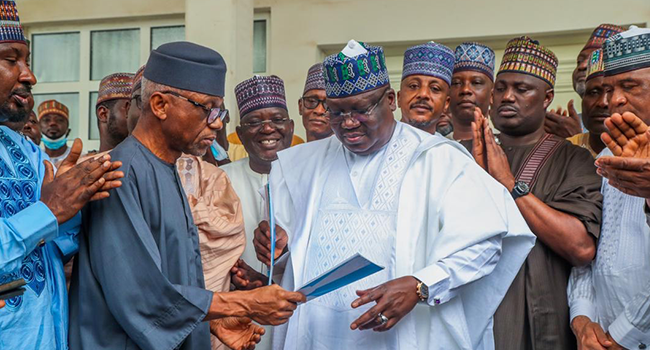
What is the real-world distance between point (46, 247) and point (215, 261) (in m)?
1.20

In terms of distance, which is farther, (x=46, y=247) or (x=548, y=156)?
(x=548, y=156)

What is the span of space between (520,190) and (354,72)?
0.98m

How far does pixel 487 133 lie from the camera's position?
3844 mm

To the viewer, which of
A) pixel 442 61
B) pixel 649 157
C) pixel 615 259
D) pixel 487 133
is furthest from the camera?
pixel 442 61

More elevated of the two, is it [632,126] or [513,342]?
[632,126]

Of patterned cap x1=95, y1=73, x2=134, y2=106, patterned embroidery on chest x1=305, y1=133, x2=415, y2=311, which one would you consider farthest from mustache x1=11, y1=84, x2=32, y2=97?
patterned cap x1=95, y1=73, x2=134, y2=106

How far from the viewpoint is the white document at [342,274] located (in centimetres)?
282

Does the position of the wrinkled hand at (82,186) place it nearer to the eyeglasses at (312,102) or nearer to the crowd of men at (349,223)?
the crowd of men at (349,223)

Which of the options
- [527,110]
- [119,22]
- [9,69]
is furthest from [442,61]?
[119,22]

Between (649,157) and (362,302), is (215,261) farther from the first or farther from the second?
(649,157)

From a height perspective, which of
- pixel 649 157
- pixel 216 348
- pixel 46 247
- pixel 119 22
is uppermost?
pixel 119 22

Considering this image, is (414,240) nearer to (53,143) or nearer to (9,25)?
(9,25)

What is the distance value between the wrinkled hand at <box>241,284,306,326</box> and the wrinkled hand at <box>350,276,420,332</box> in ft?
Answer: 1.00

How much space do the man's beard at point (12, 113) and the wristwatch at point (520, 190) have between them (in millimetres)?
2216
